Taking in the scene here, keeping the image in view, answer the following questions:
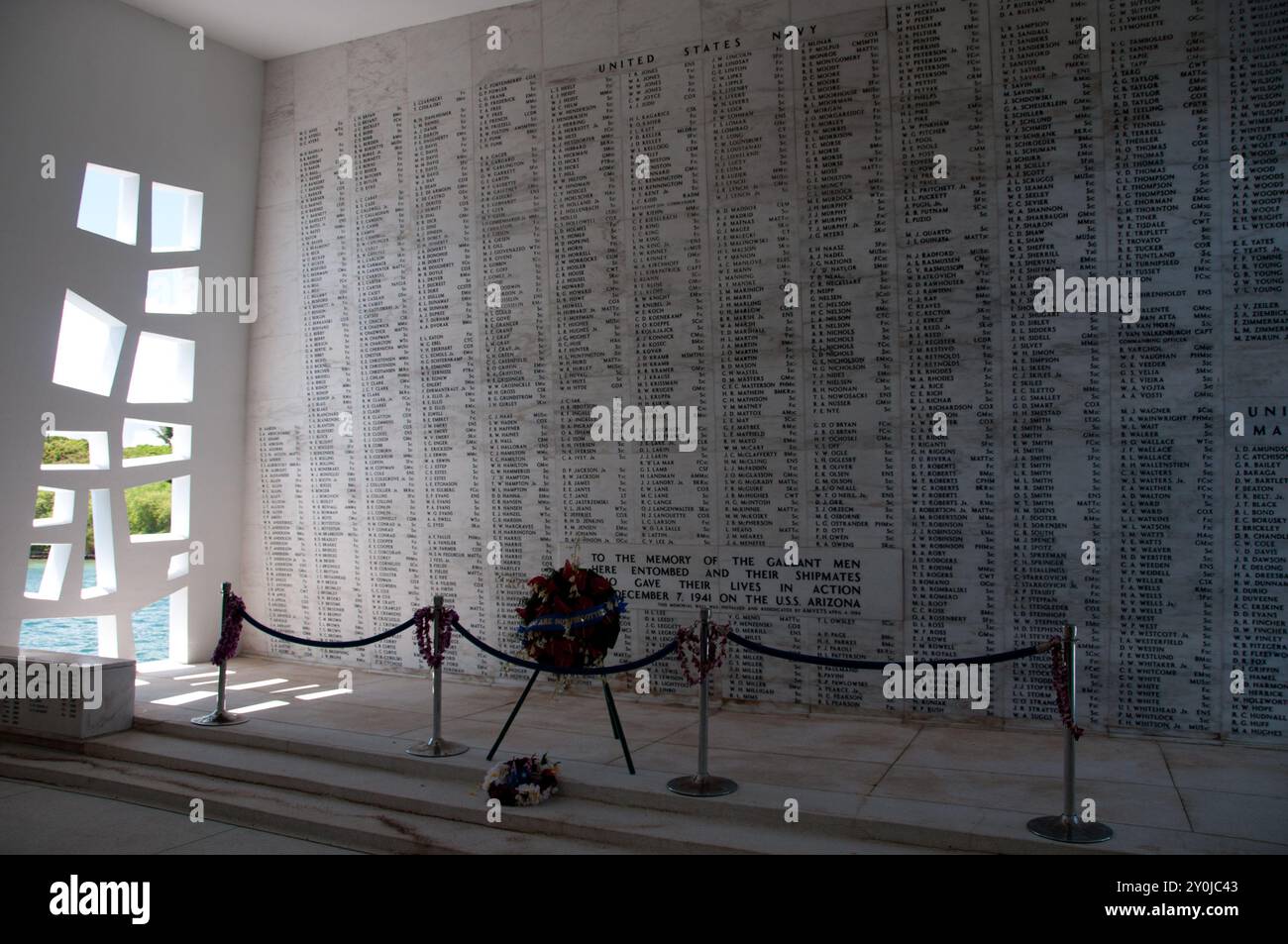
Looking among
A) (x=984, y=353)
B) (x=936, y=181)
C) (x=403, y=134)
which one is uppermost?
(x=403, y=134)

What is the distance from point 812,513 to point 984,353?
169 cm

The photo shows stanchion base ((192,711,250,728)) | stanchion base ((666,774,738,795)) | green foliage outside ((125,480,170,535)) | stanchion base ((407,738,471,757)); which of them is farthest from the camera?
green foliage outside ((125,480,170,535))

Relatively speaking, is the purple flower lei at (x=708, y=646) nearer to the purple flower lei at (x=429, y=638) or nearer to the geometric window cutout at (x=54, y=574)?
the purple flower lei at (x=429, y=638)

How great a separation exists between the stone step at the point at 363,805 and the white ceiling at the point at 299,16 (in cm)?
640

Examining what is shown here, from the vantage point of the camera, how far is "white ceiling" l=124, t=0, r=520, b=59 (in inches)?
332

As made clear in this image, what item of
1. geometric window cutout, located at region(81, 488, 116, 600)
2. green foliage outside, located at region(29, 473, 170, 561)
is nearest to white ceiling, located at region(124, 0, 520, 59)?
geometric window cutout, located at region(81, 488, 116, 600)

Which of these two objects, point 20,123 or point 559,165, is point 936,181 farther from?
point 20,123

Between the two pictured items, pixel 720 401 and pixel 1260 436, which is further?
pixel 720 401

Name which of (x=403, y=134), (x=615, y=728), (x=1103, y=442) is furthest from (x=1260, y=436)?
(x=403, y=134)

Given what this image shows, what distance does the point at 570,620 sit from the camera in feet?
19.4

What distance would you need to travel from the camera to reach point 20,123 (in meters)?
7.66

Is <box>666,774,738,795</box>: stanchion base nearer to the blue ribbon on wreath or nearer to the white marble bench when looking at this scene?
the blue ribbon on wreath

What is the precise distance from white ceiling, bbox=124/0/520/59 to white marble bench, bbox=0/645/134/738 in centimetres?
588

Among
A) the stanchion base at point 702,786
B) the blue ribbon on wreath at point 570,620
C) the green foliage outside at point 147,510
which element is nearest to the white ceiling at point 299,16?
the blue ribbon on wreath at point 570,620
